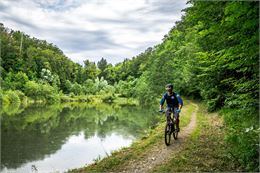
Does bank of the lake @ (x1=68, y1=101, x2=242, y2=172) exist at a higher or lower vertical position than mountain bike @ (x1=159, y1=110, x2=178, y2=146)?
lower

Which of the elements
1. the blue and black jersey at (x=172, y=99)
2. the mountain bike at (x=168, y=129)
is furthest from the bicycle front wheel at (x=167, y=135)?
the blue and black jersey at (x=172, y=99)

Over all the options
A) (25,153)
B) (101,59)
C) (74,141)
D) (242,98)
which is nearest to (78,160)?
(25,153)

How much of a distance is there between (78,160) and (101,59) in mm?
124668

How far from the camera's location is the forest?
7.66m

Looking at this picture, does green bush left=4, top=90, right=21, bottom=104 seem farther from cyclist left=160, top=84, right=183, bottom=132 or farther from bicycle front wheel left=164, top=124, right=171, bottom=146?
cyclist left=160, top=84, right=183, bottom=132

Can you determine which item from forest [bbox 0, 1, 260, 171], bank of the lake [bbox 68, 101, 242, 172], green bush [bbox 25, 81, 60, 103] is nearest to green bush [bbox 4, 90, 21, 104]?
forest [bbox 0, 1, 260, 171]

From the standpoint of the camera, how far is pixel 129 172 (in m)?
8.21

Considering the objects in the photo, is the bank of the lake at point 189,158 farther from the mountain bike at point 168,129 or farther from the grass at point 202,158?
the mountain bike at point 168,129

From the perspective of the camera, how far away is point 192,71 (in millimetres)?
25844

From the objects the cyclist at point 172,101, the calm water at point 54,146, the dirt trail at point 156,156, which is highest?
the cyclist at point 172,101

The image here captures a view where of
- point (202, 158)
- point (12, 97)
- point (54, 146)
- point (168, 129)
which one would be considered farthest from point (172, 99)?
point (12, 97)

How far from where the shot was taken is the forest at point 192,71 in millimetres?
7660

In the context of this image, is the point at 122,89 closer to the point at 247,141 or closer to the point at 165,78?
the point at 165,78

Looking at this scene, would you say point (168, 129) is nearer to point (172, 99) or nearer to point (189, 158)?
point (172, 99)
